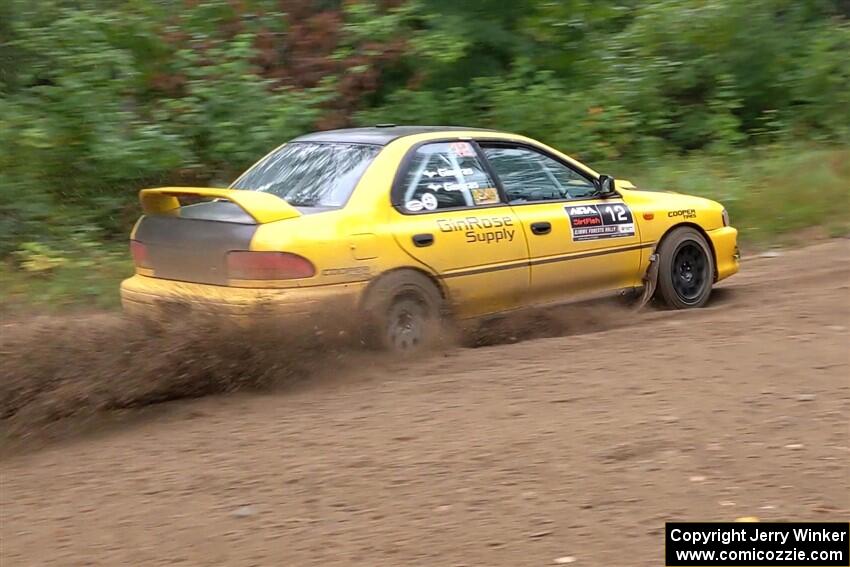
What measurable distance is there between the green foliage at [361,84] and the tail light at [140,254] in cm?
276

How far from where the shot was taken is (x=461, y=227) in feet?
23.5

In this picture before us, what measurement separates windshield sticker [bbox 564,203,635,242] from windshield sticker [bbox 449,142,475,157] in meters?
0.84

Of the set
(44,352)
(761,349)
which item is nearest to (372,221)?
(44,352)

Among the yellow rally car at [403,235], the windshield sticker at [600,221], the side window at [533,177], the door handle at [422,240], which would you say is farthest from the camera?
the windshield sticker at [600,221]

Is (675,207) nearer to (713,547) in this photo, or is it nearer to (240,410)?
(240,410)

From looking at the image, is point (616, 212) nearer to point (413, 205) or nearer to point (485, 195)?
point (485, 195)

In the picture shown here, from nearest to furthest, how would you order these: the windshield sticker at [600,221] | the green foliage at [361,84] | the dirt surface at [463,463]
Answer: the dirt surface at [463,463] < the windshield sticker at [600,221] < the green foliage at [361,84]

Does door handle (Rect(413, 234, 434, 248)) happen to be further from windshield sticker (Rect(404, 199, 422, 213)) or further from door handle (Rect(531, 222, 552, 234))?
door handle (Rect(531, 222, 552, 234))

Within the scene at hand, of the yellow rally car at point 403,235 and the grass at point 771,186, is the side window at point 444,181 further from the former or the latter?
the grass at point 771,186

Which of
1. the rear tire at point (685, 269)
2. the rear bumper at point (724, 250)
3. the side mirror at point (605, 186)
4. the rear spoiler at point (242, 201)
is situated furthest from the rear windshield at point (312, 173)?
the rear bumper at point (724, 250)

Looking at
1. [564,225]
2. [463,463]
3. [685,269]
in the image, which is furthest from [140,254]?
[685,269]

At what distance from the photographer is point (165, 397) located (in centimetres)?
605

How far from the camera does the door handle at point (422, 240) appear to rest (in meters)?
6.90

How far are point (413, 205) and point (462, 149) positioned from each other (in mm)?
687
